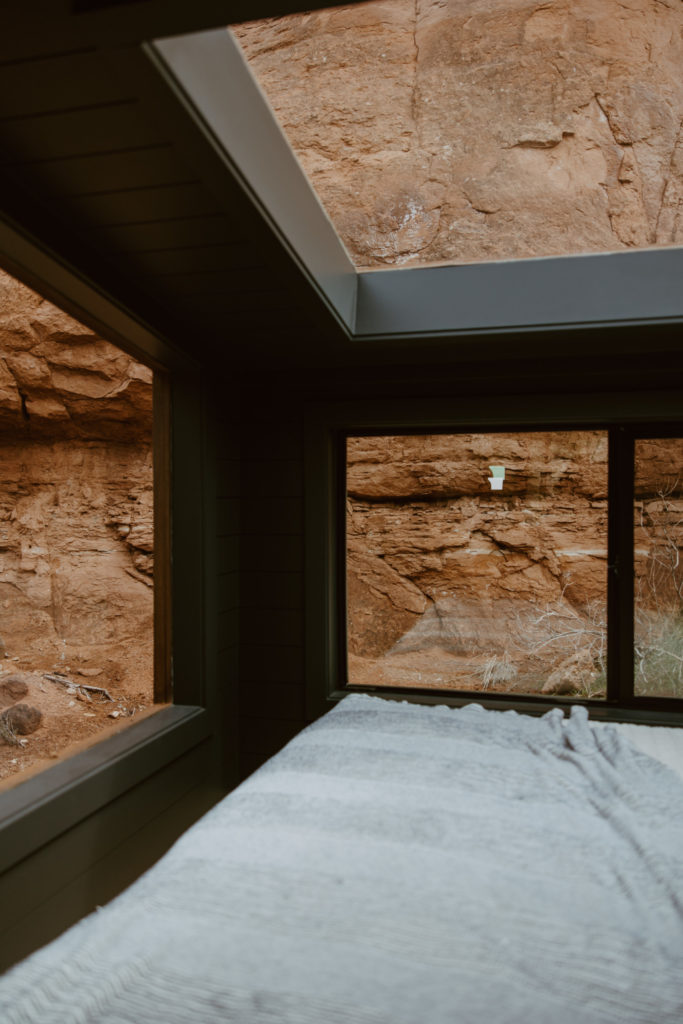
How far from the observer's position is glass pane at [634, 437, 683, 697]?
2.78 m

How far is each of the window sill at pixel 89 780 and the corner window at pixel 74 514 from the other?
5.88 ft

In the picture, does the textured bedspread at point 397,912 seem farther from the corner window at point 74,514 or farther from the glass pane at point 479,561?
the corner window at point 74,514

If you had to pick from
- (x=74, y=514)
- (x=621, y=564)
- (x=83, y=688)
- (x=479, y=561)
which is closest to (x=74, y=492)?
(x=74, y=514)

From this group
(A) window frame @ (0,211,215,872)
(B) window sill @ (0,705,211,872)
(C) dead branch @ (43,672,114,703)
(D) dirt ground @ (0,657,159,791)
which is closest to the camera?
(B) window sill @ (0,705,211,872)

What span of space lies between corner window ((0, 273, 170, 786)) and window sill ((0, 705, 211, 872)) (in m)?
1.79

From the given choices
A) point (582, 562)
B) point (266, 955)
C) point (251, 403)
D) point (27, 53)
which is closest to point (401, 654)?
point (582, 562)

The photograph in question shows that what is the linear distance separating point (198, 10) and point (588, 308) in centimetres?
174

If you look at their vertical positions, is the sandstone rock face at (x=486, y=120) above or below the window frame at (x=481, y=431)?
above

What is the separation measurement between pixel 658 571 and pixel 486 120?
350 centimetres

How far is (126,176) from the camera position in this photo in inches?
54.5

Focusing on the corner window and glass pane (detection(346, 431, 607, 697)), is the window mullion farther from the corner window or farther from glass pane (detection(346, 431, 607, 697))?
the corner window

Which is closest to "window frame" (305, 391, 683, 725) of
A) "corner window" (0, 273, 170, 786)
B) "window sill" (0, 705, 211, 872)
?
"window sill" (0, 705, 211, 872)

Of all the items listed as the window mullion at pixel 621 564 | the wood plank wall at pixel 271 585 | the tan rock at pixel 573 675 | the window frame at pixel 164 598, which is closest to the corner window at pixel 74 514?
the wood plank wall at pixel 271 585

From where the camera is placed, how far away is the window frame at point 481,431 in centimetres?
270
